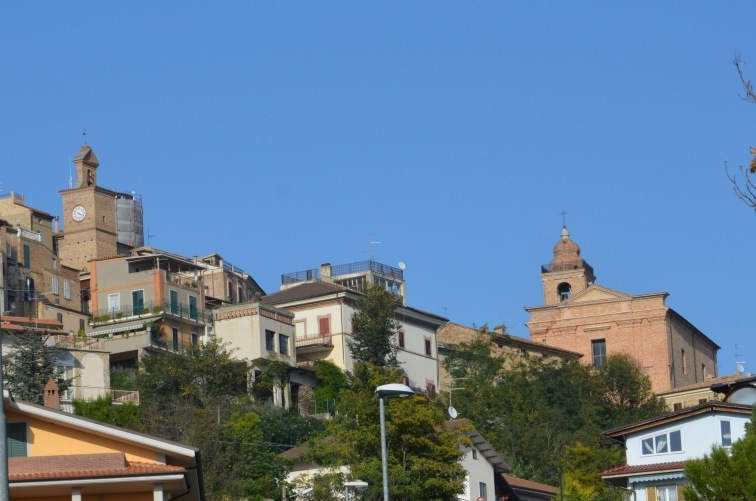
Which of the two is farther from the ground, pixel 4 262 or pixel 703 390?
pixel 4 262

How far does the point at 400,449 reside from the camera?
5725 centimetres

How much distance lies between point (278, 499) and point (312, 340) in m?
31.7

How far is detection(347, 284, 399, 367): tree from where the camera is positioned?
92062 millimetres

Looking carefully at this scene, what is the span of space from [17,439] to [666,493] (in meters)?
25.9

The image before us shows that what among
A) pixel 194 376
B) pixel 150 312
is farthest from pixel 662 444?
pixel 150 312

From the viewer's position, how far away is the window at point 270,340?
92125 mm

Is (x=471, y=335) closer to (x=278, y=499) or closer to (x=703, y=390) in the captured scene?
(x=703, y=390)

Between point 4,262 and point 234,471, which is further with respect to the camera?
point 4,262

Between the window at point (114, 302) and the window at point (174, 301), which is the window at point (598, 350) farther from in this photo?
the window at point (114, 302)

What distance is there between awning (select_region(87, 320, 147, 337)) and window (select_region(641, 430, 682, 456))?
41128 millimetres

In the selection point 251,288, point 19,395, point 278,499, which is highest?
point 251,288

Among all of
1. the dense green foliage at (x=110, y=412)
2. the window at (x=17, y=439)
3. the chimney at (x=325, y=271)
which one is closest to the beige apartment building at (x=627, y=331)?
the chimney at (x=325, y=271)

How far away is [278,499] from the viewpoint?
65562mm

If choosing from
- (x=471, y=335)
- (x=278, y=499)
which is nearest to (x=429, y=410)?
(x=278, y=499)
